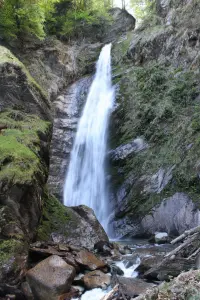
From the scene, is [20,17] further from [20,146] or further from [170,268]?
[170,268]

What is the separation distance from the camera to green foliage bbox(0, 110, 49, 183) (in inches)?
282

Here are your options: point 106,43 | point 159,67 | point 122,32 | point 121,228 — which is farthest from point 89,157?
point 122,32

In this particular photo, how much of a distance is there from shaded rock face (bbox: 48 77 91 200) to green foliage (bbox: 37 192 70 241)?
4417 millimetres

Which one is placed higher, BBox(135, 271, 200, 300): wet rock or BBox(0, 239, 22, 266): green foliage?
BBox(0, 239, 22, 266): green foliage

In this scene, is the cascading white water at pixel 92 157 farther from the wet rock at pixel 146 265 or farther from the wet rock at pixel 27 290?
the wet rock at pixel 27 290

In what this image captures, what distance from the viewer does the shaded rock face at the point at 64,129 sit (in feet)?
50.2

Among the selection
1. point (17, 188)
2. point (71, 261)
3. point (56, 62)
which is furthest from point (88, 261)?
point (56, 62)

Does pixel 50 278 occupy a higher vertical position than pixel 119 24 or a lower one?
lower

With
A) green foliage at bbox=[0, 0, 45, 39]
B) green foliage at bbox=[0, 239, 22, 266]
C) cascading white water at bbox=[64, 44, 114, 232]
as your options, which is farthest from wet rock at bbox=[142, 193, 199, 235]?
green foliage at bbox=[0, 0, 45, 39]

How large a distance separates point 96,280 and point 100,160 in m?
9.52

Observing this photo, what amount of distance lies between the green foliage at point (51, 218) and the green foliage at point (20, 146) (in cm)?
163

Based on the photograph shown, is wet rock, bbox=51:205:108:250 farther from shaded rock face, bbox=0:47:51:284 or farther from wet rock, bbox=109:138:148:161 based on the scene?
wet rock, bbox=109:138:148:161

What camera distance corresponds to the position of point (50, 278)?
5.47 metres

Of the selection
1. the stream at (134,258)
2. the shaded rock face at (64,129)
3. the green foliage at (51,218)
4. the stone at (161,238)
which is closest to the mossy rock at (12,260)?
the stream at (134,258)
